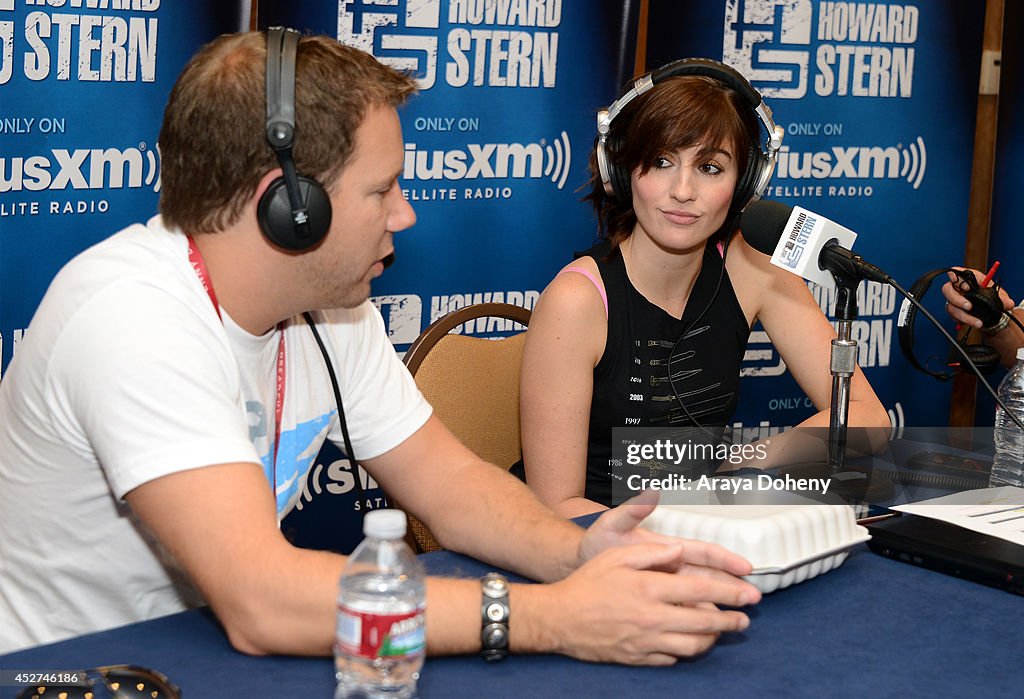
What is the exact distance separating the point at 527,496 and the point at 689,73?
1012 millimetres

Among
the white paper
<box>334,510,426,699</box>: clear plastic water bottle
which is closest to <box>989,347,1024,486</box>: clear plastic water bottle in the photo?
the white paper

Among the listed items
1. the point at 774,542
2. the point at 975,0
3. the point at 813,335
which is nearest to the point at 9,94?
the point at 813,335

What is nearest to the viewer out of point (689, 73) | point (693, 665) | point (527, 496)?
point (693, 665)

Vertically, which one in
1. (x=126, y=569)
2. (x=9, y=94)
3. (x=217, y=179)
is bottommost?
(x=126, y=569)

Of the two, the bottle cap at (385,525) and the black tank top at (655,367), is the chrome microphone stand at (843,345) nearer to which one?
the black tank top at (655,367)

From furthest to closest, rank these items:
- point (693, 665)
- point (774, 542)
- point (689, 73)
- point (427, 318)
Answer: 1. point (427, 318)
2. point (689, 73)
3. point (774, 542)
4. point (693, 665)

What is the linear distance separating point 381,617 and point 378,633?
15 millimetres

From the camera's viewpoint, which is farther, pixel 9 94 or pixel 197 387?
pixel 9 94

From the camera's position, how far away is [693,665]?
1.21 meters

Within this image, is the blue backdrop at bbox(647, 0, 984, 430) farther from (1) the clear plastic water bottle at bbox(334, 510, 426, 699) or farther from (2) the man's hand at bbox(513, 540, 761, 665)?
(1) the clear plastic water bottle at bbox(334, 510, 426, 699)

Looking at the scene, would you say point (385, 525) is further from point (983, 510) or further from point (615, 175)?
point (615, 175)

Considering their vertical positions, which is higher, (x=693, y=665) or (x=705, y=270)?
(x=705, y=270)

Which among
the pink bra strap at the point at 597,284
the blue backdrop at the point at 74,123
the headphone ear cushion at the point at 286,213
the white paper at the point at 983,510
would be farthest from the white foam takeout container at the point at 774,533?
the blue backdrop at the point at 74,123

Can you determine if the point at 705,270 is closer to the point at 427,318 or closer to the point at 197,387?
the point at 427,318
